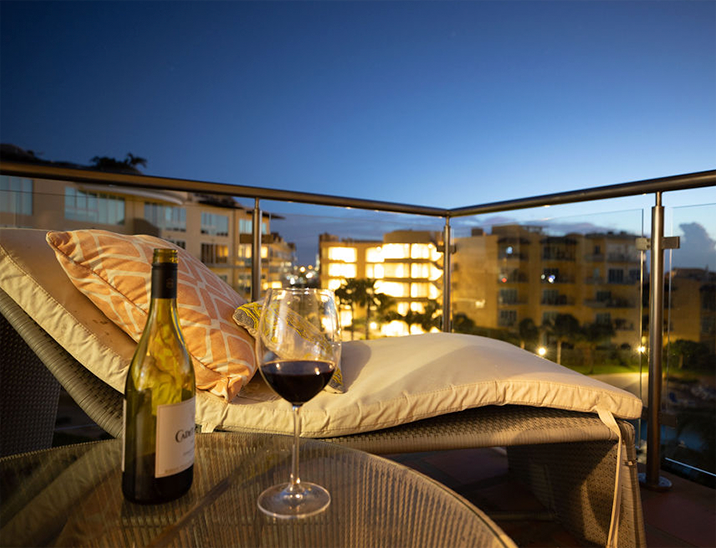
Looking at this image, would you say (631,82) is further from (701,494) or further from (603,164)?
(701,494)

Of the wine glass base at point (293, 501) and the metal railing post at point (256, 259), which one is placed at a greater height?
the metal railing post at point (256, 259)

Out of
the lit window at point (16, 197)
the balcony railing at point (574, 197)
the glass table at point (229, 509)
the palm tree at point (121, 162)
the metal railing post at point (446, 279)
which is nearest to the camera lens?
the glass table at point (229, 509)

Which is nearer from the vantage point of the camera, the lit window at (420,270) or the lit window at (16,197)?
the lit window at (16,197)

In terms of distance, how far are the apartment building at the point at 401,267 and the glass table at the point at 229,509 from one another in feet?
7.84

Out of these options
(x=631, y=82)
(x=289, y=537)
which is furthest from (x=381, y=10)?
(x=289, y=537)

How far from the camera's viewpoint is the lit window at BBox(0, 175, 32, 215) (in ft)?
6.91

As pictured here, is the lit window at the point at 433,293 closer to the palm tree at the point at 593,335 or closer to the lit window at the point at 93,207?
the palm tree at the point at 593,335

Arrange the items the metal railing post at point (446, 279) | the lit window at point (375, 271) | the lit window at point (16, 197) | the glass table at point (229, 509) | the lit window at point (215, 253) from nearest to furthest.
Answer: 1. the glass table at point (229, 509)
2. the lit window at point (16, 197)
3. the lit window at point (215, 253)
4. the metal railing post at point (446, 279)
5. the lit window at point (375, 271)

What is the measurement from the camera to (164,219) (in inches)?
106

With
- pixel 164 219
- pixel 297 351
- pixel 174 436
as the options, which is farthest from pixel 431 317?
pixel 174 436

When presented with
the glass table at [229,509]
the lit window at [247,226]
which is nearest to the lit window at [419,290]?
the lit window at [247,226]

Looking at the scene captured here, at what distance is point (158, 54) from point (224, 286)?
88.4 feet

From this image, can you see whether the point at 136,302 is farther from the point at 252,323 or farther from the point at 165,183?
the point at 165,183

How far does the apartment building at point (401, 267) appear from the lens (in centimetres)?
312
